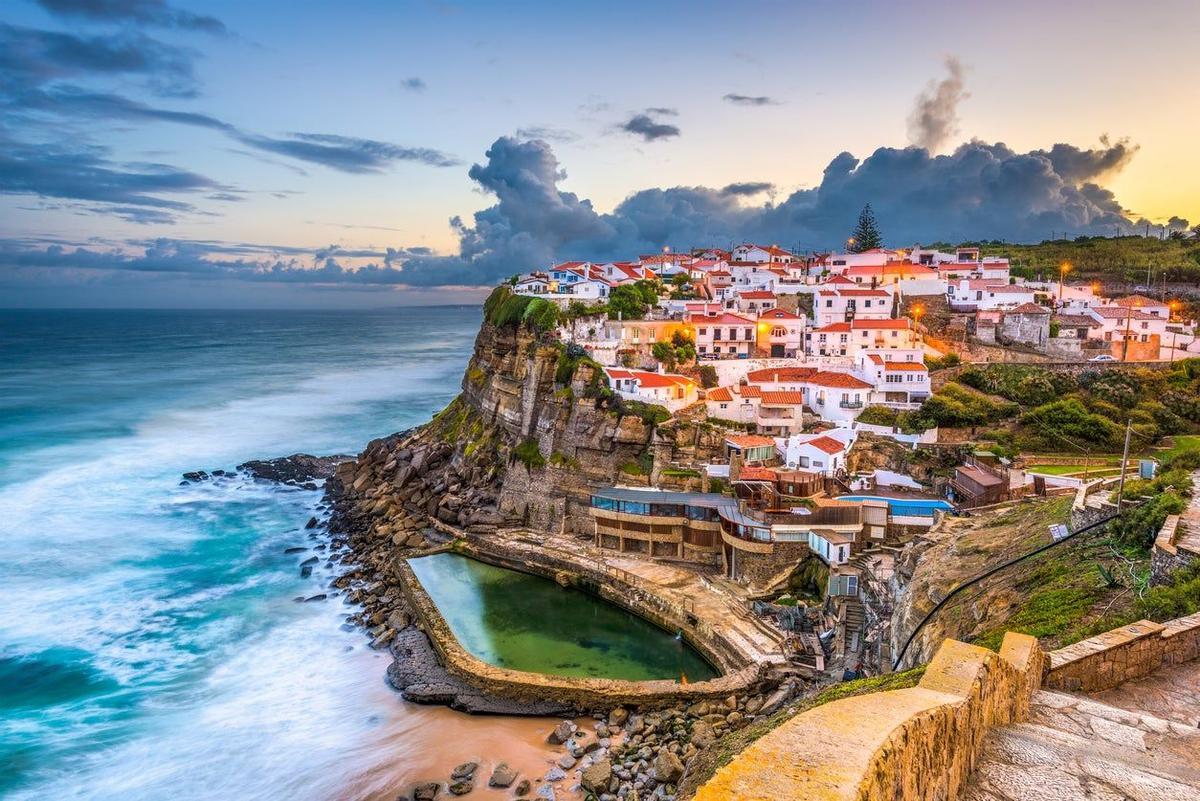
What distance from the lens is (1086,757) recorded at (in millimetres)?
5016

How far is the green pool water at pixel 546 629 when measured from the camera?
63.4 ft

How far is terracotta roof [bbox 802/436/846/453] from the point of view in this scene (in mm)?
25227

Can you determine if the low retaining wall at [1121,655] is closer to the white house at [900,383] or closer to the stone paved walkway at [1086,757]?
the stone paved walkway at [1086,757]

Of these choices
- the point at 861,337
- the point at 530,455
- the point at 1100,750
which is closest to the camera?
the point at 1100,750

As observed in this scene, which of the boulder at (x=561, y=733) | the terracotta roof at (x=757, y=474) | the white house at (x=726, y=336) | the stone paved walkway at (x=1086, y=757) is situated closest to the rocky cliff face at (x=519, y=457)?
the terracotta roof at (x=757, y=474)

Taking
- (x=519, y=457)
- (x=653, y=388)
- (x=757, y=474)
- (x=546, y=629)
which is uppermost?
(x=653, y=388)

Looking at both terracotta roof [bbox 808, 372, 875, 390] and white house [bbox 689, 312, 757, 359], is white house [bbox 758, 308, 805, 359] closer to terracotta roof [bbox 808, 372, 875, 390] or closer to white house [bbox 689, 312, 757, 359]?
white house [bbox 689, 312, 757, 359]

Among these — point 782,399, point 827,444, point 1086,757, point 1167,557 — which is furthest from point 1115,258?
point 1086,757

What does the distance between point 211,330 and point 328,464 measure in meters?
132

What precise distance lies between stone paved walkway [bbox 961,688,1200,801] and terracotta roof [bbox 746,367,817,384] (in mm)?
25853

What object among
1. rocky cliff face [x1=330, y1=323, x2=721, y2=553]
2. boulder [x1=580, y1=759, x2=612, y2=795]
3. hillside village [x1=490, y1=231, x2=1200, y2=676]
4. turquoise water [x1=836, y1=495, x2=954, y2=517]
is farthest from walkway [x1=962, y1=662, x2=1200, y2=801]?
rocky cliff face [x1=330, y1=323, x2=721, y2=553]

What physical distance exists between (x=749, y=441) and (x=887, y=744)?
78.4 feet

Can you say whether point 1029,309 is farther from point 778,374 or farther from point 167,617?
point 167,617

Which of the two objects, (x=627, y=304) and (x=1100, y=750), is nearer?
(x=1100, y=750)
